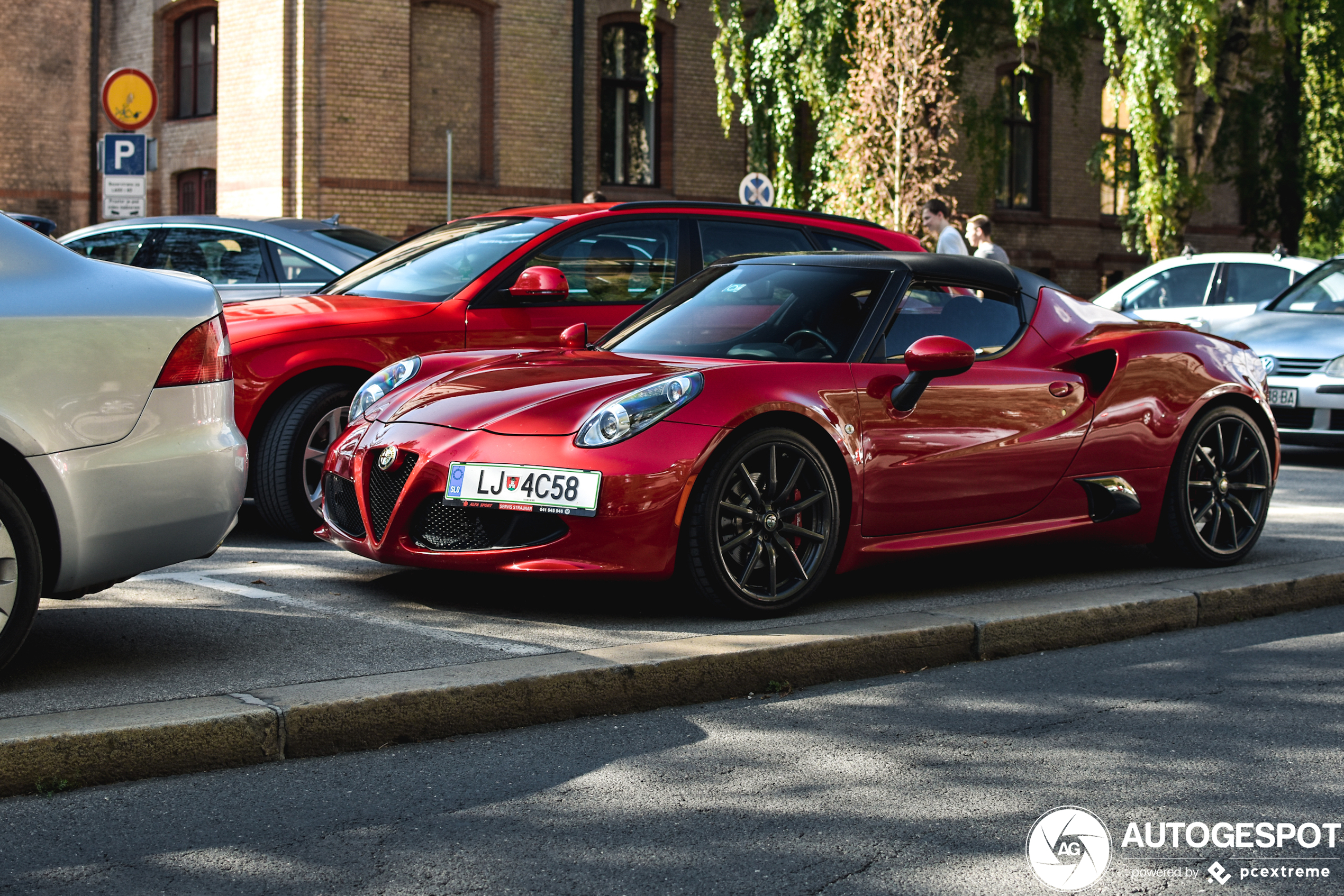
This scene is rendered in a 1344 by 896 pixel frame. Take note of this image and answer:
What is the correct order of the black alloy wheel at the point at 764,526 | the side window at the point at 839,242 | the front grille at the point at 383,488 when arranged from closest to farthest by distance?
the black alloy wheel at the point at 764,526 → the front grille at the point at 383,488 → the side window at the point at 839,242

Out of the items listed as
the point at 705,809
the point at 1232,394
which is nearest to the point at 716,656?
the point at 705,809

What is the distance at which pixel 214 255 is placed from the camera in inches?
408

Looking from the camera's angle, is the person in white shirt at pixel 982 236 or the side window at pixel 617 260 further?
the person in white shirt at pixel 982 236

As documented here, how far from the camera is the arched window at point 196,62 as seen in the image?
24234 mm

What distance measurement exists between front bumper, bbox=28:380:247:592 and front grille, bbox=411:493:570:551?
820 mm

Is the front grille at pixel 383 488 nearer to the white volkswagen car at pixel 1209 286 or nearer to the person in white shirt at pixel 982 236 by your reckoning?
the person in white shirt at pixel 982 236

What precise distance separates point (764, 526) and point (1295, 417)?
7.61m

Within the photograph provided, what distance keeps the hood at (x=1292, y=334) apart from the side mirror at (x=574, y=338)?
6.77m

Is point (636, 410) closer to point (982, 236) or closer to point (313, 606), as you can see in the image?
point (313, 606)

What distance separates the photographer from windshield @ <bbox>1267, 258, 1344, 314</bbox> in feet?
42.4

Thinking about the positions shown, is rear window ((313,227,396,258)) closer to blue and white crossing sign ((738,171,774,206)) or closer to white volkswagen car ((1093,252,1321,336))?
white volkswagen car ((1093,252,1321,336))

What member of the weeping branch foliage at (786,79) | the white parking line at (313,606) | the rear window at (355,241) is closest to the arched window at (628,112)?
the weeping branch foliage at (786,79)

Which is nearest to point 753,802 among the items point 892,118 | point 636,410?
point 636,410

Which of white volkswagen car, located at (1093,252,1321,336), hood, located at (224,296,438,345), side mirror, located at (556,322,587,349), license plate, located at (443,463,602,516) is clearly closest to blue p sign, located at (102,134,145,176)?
hood, located at (224,296,438,345)
